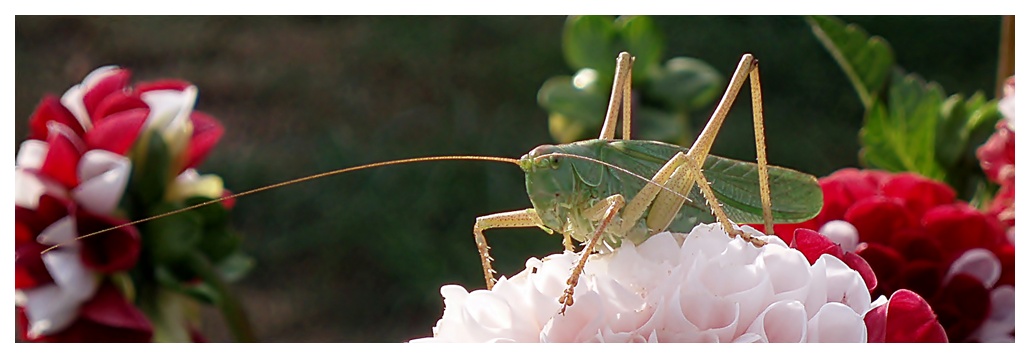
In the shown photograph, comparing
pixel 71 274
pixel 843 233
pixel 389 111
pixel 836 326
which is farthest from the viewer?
pixel 389 111

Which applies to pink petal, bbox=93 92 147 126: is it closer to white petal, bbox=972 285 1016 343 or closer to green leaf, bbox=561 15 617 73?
green leaf, bbox=561 15 617 73

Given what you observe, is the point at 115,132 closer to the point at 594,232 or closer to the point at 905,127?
the point at 594,232

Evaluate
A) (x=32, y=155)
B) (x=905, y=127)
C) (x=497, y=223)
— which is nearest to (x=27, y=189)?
(x=32, y=155)

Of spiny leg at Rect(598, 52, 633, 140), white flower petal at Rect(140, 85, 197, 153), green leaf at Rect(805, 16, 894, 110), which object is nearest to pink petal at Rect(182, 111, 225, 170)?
white flower petal at Rect(140, 85, 197, 153)

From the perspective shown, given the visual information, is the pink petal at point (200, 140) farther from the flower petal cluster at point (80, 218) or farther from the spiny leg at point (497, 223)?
the spiny leg at point (497, 223)

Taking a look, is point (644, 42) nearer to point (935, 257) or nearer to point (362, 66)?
point (935, 257)

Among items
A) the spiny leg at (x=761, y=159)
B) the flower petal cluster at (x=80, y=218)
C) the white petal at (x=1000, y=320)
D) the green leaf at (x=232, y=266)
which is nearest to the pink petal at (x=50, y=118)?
the flower petal cluster at (x=80, y=218)
